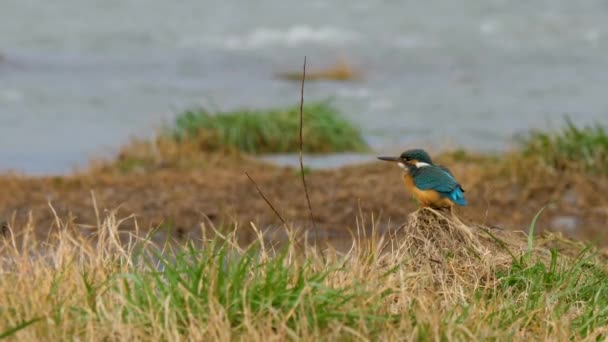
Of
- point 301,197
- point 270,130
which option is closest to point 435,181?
point 301,197

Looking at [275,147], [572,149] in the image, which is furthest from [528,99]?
[572,149]

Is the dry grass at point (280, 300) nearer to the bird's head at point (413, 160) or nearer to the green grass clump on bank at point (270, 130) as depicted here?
the bird's head at point (413, 160)

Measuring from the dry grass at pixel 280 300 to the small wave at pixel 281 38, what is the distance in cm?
1939

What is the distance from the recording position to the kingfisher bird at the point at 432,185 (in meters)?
6.07

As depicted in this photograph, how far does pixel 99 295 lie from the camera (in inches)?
207

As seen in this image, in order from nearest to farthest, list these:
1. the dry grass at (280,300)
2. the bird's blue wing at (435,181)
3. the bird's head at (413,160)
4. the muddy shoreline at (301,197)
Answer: the dry grass at (280,300)
the bird's blue wing at (435,181)
the bird's head at (413,160)
the muddy shoreline at (301,197)

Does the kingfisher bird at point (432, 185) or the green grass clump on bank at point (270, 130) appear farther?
the green grass clump on bank at point (270, 130)

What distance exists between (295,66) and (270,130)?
32.6 ft

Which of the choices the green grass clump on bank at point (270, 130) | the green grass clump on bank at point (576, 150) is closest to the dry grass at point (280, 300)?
the green grass clump on bank at point (576, 150)

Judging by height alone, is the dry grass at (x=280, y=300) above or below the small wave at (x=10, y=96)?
above

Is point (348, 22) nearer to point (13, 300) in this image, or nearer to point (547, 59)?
point (547, 59)

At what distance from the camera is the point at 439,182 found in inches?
239

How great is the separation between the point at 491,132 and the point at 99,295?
12.5 metres

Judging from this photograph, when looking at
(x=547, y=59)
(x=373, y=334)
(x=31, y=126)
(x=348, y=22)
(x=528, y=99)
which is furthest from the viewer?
(x=348, y=22)
